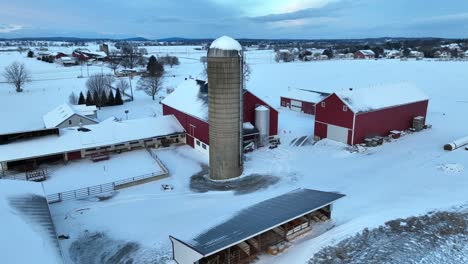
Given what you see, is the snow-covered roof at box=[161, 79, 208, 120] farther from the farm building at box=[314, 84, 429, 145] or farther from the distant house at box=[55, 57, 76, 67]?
the distant house at box=[55, 57, 76, 67]

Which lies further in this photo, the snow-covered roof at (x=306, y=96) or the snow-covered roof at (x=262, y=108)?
the snow-covered roof at (x=306, y=96)

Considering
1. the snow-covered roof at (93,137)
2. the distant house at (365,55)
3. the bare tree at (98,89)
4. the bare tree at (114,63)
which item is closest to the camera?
the snow-covered roof at (93,137)

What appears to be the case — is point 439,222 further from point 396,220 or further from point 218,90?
point 218,90

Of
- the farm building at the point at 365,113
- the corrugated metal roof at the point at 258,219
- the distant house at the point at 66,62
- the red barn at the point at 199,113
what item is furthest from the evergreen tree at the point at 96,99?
the distant house at the point at 66,62

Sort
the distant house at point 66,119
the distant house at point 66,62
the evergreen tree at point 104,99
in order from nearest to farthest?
the distant house at point 66,119, the evergreen tree at point 104,99, the distant house at point 66,62

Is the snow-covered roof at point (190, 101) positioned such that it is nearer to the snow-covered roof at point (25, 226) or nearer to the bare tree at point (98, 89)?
the snow-covered roof at point (25, 226)

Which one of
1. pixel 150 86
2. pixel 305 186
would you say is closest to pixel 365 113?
pixel 305 186

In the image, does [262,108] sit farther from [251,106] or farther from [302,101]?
[302,101]

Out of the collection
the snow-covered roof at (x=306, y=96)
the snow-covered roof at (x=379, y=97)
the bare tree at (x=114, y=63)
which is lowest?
the snow-covered roof at (x=306, y=96)
